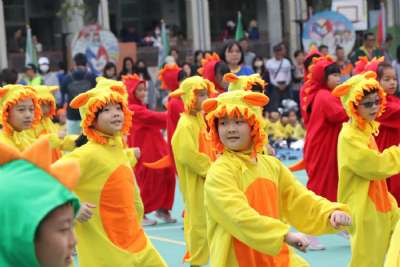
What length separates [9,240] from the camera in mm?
3045

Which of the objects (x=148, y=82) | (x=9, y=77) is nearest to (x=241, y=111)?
(x=9, y=77)

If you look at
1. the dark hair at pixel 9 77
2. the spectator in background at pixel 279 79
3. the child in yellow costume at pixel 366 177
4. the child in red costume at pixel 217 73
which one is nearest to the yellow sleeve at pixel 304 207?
the child in yellow costume at pixel 366 177

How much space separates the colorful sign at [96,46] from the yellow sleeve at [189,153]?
46.0ft

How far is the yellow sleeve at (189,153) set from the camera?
9914 mm

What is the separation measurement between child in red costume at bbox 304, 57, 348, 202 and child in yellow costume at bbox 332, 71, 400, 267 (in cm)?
238

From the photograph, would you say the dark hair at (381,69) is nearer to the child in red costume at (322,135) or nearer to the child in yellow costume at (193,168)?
the child in red costume at (322,135)

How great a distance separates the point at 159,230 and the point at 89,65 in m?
11.6

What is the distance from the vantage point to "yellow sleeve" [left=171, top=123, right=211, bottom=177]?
32.5 feet

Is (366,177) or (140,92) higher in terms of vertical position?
(140,92)

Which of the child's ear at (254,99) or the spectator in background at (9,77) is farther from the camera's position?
the spectator in background at (9,77)

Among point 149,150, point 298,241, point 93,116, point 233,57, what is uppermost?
point 233,57

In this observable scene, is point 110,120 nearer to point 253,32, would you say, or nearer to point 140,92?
point 140,92

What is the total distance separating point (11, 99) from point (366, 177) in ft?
9.59

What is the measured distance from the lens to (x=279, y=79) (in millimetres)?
22922
